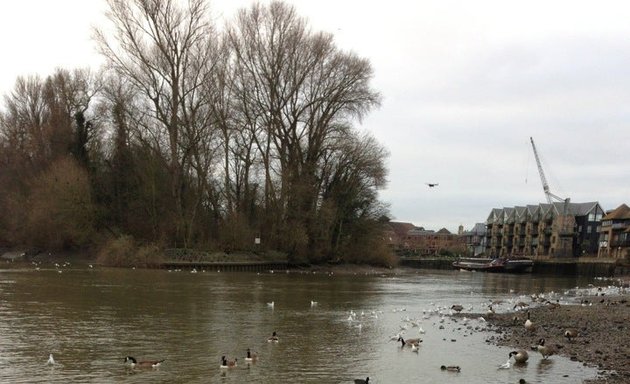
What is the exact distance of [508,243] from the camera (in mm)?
161375

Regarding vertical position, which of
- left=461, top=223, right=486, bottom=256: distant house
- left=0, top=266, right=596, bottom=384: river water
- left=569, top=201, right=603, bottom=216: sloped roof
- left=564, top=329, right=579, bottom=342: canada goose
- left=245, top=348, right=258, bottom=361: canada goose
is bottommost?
left=0, top=266, right=596, bottom=384: river water

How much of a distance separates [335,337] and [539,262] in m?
104

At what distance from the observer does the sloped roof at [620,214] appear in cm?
11515

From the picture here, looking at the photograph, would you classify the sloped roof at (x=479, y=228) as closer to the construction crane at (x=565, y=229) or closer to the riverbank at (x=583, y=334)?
the construction crane at (x=565, y=229)

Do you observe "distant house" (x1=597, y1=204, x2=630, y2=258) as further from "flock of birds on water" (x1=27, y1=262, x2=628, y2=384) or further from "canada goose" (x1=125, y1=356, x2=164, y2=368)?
"canada goose" (x1=125, y1=356, x2=164, y2=368)

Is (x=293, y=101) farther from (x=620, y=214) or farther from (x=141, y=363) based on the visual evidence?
(x=620, y=214)

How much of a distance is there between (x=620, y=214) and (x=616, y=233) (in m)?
4.01

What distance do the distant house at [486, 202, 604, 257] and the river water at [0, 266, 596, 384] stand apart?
11574 centimetres

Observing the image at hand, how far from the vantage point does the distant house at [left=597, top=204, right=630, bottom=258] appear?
366 feet

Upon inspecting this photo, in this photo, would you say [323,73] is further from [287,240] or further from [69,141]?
[69,141]

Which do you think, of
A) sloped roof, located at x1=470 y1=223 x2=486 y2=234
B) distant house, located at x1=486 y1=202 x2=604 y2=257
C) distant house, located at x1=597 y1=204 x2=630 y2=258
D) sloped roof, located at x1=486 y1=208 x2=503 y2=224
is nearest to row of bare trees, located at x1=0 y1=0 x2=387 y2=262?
distant house, located at x1=597 y1=204 x2=630 y2=258

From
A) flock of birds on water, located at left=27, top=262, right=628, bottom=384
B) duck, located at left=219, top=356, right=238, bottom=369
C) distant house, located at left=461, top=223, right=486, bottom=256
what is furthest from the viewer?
distant house, located at left=461, top=223, right=486, bottom=256

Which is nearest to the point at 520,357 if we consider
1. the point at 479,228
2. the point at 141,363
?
the point at 141,363

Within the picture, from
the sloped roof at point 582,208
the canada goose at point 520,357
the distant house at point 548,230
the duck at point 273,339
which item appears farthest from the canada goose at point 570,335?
the sloped roof at point 582,208
